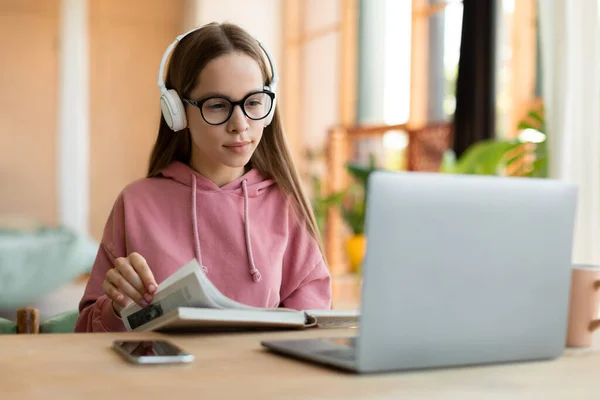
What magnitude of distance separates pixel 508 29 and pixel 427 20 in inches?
34.5

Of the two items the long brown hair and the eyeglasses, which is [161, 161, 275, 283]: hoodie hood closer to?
the long brown hair

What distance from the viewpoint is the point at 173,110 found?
140 centimetres

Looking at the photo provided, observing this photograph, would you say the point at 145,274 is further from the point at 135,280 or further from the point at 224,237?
the point at 224,237

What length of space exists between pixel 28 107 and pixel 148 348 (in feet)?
20.9

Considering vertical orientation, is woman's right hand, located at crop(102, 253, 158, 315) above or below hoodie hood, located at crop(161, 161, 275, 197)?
below

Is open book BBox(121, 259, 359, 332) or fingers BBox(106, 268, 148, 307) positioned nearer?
open book BBox(121, 259, 359, 332)

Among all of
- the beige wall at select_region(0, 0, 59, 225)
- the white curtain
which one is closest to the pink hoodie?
the white curtain

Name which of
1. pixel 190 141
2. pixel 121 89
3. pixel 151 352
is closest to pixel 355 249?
pixel 121 89

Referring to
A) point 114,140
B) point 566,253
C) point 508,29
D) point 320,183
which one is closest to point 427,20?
point 508,29

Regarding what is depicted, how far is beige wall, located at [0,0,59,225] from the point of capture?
21.9 feet

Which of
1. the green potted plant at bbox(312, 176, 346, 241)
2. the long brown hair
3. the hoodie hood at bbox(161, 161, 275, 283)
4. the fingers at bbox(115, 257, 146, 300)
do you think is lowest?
the green potted plant at bbox(312, 176, 346, 241)

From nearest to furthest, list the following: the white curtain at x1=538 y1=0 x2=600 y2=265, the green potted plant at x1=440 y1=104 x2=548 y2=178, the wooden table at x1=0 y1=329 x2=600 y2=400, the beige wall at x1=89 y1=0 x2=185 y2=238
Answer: the wooden table at x1=0 y1=329 x2=600 y2=400 < the white curtain at x1=538 y1=0 x2=600 y2=265 < the green potted plant at x1=440 y1=104 x2=548 y2=178 < the beige wall at x1=89 y1=0 x2=185 y2=238

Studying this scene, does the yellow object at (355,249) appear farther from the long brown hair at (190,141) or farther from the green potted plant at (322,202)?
the long brown hair at (190,141)

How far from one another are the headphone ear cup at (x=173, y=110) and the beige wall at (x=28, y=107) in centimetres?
569
